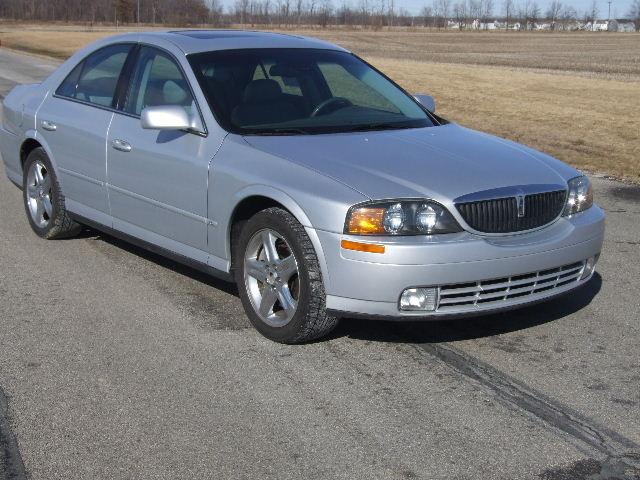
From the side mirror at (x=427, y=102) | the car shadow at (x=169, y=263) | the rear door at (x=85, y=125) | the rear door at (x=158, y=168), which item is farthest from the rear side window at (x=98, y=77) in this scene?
the side mirror at (x=427, y=102)

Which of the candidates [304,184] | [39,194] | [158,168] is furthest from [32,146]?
[304,184]

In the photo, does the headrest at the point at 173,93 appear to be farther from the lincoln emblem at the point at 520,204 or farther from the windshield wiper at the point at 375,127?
the lincoln emblem at the point at 520,204

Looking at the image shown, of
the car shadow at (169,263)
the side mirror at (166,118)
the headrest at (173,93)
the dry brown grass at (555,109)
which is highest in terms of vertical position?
the headrest at (173,93)

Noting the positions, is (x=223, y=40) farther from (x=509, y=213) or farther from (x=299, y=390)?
(x=299, y=390)

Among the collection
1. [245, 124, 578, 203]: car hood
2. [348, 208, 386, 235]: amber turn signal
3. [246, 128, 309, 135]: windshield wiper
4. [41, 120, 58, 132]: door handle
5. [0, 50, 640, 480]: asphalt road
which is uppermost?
[246, 128, 309, 135]: windshield wiper

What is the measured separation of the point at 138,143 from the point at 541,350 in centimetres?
268

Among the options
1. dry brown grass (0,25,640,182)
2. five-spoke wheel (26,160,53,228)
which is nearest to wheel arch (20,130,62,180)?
five-spoke wheel (26,160,53,228)

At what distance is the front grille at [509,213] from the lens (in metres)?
4.75

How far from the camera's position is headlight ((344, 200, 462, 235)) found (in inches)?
182

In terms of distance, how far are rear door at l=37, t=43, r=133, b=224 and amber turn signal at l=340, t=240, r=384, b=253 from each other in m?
2.32

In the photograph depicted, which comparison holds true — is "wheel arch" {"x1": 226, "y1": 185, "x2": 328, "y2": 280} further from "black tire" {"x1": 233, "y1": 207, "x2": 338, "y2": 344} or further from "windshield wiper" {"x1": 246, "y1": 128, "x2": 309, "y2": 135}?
"windshield wiper" {"x1": 246, "y1": 128, "x2": 309, "y2": 135}

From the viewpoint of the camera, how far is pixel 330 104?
6000mm

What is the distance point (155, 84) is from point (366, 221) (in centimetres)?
216

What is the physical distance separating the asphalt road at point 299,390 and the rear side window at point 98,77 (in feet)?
4.18
